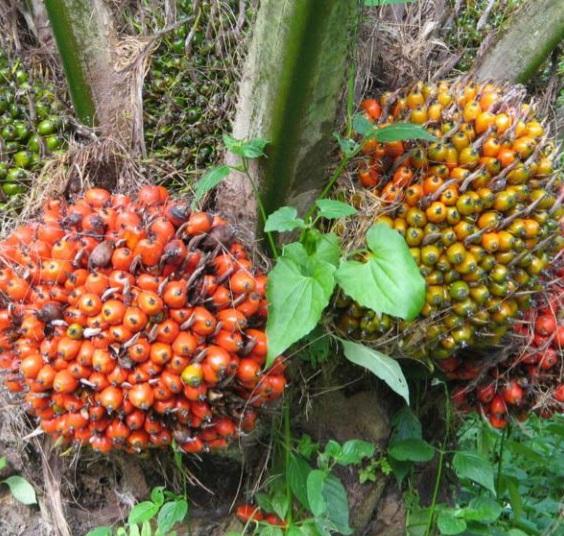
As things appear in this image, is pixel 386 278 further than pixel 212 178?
No

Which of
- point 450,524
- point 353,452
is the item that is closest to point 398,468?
point 450,524

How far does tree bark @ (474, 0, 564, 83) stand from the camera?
6.38 ft

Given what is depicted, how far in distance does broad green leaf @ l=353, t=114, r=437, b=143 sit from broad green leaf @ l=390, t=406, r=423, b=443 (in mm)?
818

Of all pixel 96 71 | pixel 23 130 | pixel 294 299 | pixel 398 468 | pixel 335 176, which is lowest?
pixel 398 468

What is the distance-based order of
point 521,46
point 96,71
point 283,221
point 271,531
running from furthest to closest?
point 521,46, point 96,71, point 271,531, point 283,221

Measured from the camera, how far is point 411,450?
6.29 ft

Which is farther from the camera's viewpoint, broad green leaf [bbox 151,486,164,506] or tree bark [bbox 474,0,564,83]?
tree bark [bbox 474,0,564,83]

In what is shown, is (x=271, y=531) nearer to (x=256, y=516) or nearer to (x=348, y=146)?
(x=256, y=516)

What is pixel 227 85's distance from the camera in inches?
76.5

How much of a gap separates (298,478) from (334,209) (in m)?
0.72

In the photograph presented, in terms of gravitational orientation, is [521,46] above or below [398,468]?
above

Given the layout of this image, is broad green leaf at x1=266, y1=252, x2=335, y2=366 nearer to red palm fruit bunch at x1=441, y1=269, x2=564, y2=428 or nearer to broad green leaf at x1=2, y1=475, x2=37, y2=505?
red palm fruit bunch at x1=441, y1=269, x2=564, y2=428

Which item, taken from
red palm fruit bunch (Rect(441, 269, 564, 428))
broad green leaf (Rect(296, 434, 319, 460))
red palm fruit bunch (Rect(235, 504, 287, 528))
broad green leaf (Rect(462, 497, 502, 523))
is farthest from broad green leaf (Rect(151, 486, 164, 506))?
broad green leaf (Rect(462, 497, 502, 523))

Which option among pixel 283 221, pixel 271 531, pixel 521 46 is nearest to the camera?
pixel 283 221
